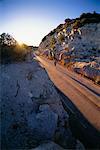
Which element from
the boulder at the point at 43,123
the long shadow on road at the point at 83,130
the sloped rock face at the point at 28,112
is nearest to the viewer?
the sloped rock face at the point at 28,112

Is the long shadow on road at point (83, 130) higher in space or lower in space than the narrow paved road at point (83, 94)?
lower

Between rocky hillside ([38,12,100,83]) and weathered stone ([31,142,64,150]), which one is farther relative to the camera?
rocky hillside ([38,12,100,83])

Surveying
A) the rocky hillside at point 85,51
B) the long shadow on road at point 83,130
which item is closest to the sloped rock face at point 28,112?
the long shadow on road at point 83,130

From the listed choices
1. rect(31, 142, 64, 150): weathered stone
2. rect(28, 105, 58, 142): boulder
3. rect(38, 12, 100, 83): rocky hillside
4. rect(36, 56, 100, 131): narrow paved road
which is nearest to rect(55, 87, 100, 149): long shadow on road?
rect(36, 56, 100, 131): narrow paved road

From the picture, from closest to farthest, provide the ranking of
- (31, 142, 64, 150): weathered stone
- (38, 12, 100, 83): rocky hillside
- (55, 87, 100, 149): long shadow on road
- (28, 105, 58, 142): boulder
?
1. (31, 142, 64, 150): weathered stone
2. (28, 105, 58, 142): boulder
3. (55, 87, 100, 149): long shadow on road
4. (38, 12, 100, 83): rocky hillside

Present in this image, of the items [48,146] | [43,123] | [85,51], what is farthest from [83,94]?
[85,51]

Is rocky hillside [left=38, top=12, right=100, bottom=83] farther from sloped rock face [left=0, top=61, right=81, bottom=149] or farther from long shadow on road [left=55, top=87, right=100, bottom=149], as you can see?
sloped rock face [left=0, top=61, right=81, bottom=149]

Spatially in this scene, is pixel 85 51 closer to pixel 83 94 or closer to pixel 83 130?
pixel 83 94

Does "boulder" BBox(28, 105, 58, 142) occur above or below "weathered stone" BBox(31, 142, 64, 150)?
above

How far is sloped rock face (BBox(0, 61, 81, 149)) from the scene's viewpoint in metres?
8.98

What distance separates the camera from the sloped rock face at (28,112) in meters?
8.98

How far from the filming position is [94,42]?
40.5 metres

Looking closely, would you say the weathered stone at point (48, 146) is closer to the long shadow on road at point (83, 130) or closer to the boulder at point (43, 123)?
the boulder at point (43, 123)

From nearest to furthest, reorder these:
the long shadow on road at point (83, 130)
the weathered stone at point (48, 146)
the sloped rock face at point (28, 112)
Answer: the weathered stone at point (48, 146), the sloped rock face at point (28, 112), the long shadow on road at point (83, 130)
